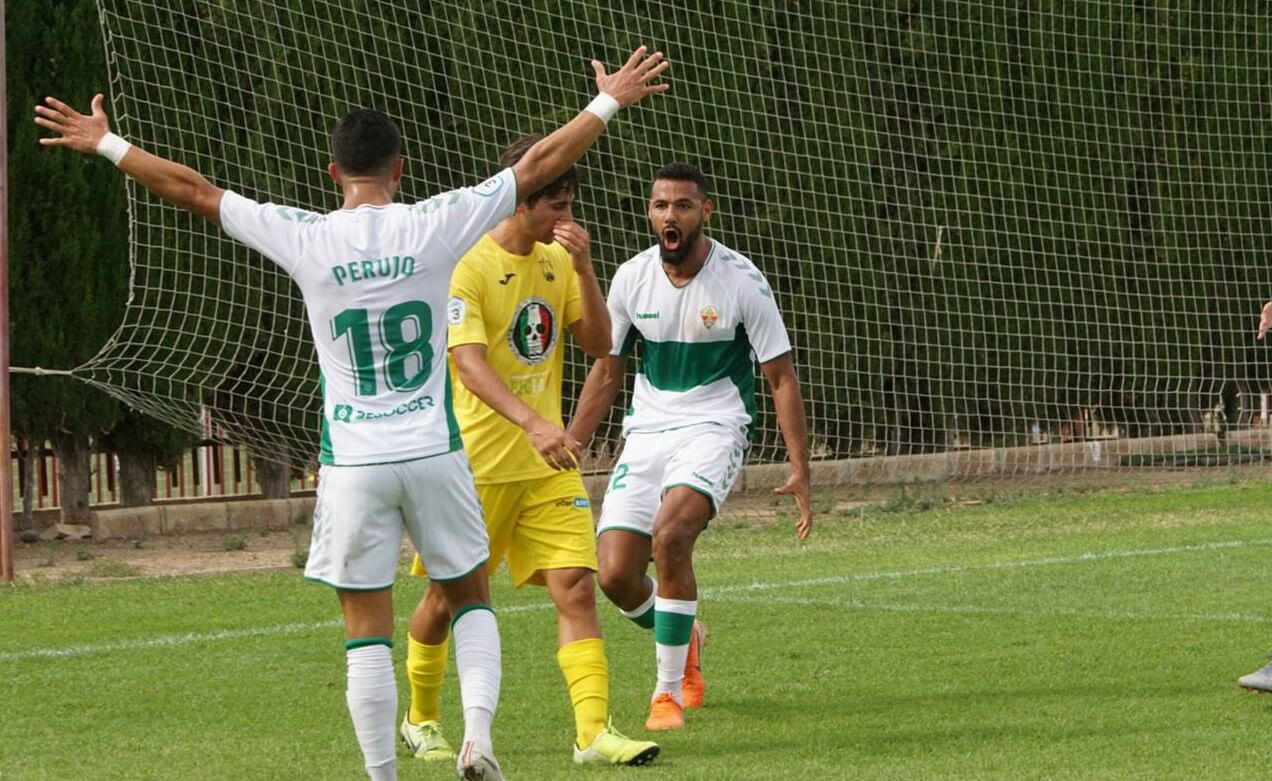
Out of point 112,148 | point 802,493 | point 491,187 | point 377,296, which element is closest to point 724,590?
point 802,493

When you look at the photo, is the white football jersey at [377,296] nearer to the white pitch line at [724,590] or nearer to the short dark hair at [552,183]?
the short dark hair at [552,183]

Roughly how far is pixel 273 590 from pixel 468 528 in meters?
6.06

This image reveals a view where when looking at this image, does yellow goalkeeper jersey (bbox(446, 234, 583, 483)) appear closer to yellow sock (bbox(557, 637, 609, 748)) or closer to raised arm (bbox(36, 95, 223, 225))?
yellow sock (bbox(557, 637, 609, 748))

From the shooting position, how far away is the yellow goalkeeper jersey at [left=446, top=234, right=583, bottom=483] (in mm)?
6570

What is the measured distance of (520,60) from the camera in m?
15.9

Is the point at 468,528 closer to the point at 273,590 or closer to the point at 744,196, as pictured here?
the point at 273,590

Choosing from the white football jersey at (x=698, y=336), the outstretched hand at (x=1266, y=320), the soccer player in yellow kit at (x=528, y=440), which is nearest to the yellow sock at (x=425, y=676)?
the soccer player in yellow kit at (x=528, y=440)

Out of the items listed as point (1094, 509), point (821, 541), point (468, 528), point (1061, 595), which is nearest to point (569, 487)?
point (468, 528)

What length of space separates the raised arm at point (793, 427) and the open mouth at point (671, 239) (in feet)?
1.89

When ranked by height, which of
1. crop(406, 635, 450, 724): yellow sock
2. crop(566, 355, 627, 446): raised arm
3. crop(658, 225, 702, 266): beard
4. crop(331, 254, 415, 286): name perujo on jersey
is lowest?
crop(406, 635, 450, 724): yellow sock

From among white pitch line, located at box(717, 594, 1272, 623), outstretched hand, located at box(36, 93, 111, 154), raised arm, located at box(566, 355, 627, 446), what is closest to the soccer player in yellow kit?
raised arm, located at box(566, 355, 627, 446)

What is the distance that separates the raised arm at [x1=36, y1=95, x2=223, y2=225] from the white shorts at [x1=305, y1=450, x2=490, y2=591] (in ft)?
2.60

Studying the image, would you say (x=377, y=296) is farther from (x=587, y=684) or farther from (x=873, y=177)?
(x=873, y=177)

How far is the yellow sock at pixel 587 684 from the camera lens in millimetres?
6363
